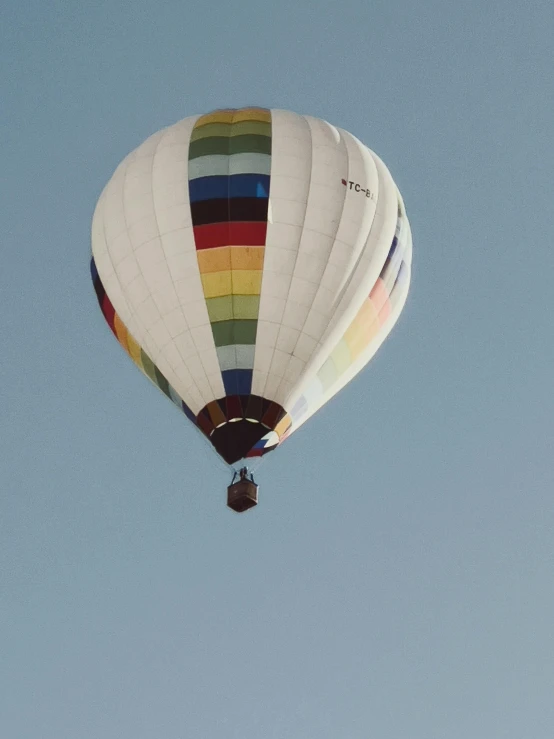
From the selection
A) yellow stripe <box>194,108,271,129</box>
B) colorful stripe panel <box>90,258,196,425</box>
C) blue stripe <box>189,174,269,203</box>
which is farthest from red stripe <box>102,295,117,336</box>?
yellow stripe <box>194,108,271,129</box>

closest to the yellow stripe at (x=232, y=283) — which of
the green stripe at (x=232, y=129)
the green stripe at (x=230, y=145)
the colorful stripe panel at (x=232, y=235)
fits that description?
the colorful stripe panel at (x=232, y=235)

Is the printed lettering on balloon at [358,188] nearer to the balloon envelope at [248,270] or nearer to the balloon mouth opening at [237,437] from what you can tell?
the balloon envelope at [248,270]

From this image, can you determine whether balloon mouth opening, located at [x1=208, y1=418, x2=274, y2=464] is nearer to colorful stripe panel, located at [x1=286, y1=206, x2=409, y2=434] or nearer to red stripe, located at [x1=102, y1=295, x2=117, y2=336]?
colorful stripe panel, located at [x1=286, y1=206, x2=409, y2=434]

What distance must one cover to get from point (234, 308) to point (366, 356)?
2.47m

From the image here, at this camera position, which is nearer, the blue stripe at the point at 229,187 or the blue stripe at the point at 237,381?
the blue stripe at the point at 237,381

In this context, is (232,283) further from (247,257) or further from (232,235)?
(232,235)

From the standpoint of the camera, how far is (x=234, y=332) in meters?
23.1

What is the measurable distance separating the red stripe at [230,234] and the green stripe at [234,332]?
3.70 feet

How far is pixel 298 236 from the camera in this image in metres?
23.3

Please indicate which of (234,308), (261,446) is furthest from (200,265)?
(261,446)

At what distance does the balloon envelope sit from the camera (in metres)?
23.1

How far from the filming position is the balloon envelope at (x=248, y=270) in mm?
23078

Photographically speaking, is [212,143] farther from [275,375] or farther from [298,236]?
[275,375]

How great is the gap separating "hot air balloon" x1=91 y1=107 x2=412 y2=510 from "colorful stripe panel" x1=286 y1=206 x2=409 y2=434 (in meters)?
0.03
